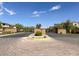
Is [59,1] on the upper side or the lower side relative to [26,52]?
upper

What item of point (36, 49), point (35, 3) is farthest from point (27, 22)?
point (36, 49)

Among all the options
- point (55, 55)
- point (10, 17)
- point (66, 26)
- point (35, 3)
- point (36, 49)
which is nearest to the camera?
point (55, 55)

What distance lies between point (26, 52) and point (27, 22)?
5.83ft

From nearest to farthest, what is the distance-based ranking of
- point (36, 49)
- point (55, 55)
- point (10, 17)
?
point (55, 55), point (36, 49), point (10, 17)

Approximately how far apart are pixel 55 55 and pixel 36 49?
0.96 metres

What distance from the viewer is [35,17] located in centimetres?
788

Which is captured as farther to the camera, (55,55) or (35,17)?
(35,17)

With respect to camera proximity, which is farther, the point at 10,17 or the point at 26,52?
the point at 10,17

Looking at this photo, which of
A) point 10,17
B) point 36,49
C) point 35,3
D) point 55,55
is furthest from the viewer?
point 10,17

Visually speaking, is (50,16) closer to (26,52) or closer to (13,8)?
(13,8)

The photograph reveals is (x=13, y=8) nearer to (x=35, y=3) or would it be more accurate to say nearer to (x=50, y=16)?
(x=35, y=3)

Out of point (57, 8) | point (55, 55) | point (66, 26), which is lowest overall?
point (55, 55)

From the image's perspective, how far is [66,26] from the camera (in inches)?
339

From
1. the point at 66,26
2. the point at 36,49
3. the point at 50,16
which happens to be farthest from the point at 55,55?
the point at 66,26
